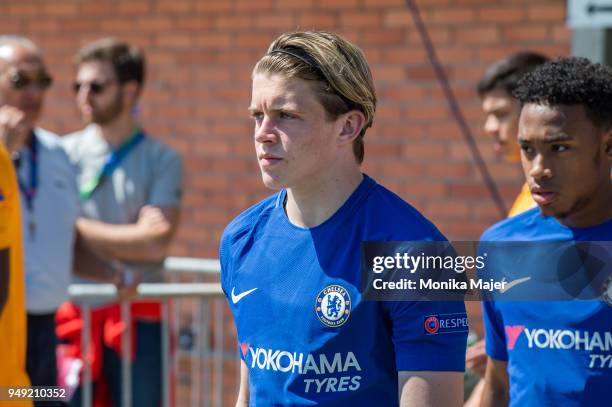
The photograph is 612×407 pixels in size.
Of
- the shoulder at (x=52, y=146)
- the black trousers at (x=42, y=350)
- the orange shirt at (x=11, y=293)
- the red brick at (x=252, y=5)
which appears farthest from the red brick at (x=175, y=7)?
the orange shirt at (x=11, y=293)

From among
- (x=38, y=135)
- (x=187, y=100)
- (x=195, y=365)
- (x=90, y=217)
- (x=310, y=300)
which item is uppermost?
(x=187, y=100)

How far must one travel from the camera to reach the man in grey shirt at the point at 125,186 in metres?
5.35

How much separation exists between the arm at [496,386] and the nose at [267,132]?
103cm

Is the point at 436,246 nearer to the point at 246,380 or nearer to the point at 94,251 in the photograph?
the point at 246,380

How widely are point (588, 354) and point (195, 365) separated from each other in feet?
14.4

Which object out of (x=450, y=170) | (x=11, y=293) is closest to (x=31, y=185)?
(x=11, y=293)

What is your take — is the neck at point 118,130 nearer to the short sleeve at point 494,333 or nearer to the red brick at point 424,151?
→ the red brick at point 424,151

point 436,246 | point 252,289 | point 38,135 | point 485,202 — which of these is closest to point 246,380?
point 252,289

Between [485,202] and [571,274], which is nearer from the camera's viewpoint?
[571,274]

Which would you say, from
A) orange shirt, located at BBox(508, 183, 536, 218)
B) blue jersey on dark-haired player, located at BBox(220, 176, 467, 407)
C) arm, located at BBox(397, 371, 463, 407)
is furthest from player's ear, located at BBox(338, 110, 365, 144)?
orange shirt, located at BBox(508, 183, 536, 218)

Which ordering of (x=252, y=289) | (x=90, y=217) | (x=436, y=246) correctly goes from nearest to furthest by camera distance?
(x=436, y=246) → (x=252, y=289) → (x=90, y=217)

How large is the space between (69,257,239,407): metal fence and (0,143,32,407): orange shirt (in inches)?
66.7

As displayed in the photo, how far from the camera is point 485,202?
19.9 feet

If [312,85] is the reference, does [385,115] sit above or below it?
above
